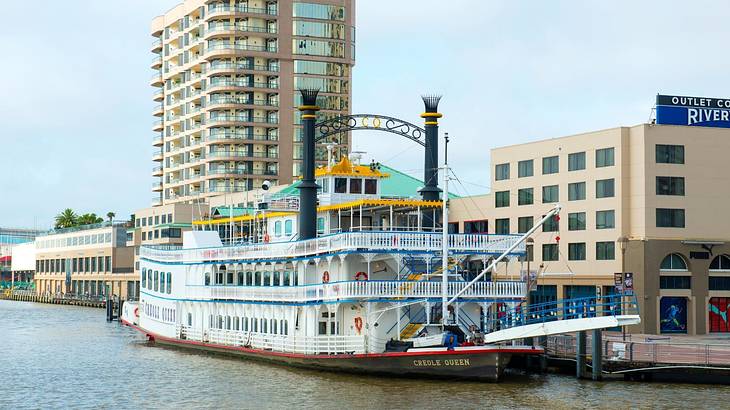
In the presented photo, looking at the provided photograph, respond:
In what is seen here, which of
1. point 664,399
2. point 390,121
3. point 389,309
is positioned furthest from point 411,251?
point 390,121

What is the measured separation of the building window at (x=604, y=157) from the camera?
77.4 meters

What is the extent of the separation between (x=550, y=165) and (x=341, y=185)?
30.4m

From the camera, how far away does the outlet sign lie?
76.2m

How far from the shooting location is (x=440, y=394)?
146ft

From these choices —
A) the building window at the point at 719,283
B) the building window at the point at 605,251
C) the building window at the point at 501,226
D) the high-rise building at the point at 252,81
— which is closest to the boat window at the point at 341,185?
the building window at the point at 605,251

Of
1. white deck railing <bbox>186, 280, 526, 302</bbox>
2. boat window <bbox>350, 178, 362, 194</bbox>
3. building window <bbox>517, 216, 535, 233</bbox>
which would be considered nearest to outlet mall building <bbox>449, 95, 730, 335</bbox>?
building window <bbox>517, 216, 535, 233</bbox>

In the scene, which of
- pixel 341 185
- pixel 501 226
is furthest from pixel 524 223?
pixel 341 185

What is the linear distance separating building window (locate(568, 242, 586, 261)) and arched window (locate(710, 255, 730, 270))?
889 centimetres

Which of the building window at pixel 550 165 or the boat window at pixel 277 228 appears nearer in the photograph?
the boat window at pixel 277 228

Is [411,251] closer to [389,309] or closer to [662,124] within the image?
[389,309]

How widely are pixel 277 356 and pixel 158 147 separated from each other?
11947 cm

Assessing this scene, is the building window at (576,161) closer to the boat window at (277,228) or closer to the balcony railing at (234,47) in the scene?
the boat window at (277,228)

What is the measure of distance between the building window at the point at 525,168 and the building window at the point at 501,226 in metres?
4.02

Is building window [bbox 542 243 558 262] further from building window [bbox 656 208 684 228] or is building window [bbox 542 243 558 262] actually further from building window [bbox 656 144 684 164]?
building window [bbox 656 144 684 164]
